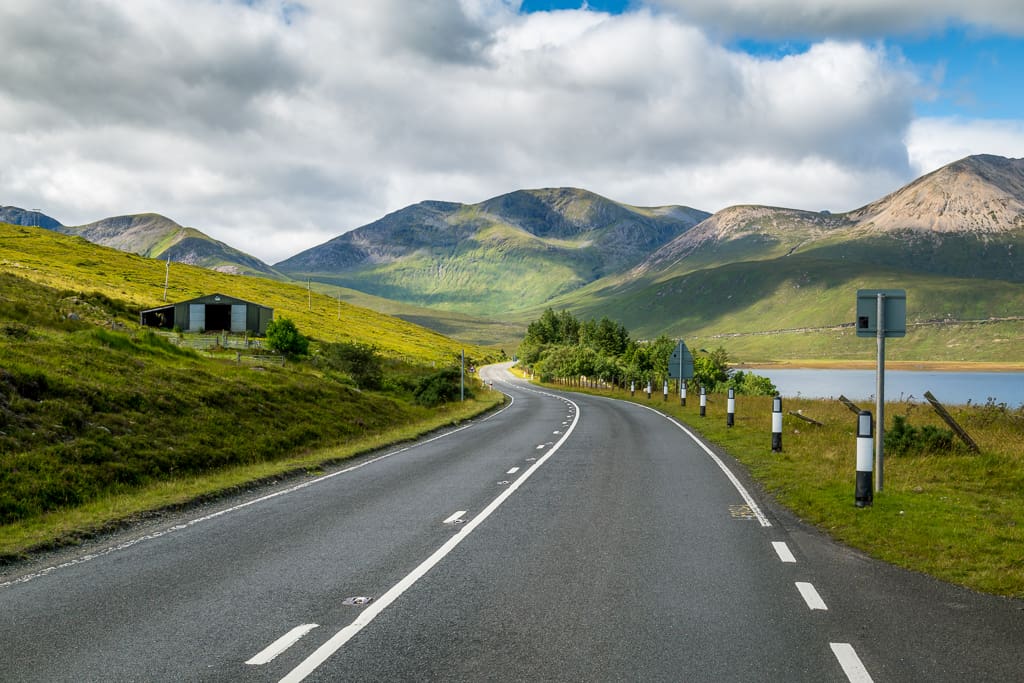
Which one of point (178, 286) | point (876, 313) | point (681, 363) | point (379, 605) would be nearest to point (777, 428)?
point (876, 313)

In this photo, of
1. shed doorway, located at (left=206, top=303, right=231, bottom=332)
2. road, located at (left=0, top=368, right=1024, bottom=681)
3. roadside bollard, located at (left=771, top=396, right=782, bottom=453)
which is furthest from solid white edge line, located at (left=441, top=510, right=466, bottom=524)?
shed doorway, located at (left=206, top=303, right=231, bottom=332)

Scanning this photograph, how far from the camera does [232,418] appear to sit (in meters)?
20.9

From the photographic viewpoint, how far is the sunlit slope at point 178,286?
323ft

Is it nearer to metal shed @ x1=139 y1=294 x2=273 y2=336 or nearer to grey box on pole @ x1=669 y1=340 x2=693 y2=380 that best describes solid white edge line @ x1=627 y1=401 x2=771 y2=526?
grey box on pole @ x1=669 y1=340 x2=693 y2=380

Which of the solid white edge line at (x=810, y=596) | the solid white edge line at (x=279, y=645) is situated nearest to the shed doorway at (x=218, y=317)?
the solid white edge line at (x=279, y=645)

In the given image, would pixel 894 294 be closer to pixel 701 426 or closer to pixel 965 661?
pixel 965 661

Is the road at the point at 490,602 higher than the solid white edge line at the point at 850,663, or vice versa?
the solid white edge line at the point at 850,663

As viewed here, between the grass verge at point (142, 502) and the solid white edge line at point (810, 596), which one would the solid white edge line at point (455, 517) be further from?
the solid white edge line at point (810, 596)

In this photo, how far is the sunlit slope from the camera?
9850 centimetres

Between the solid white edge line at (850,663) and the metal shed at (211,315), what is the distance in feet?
266

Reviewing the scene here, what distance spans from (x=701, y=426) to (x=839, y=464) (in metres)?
12.3

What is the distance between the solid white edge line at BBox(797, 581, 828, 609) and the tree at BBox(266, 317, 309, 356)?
2332 inches

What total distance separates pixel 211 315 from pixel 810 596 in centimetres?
8343

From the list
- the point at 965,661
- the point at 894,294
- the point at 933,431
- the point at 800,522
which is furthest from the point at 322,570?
the point at 933,431
